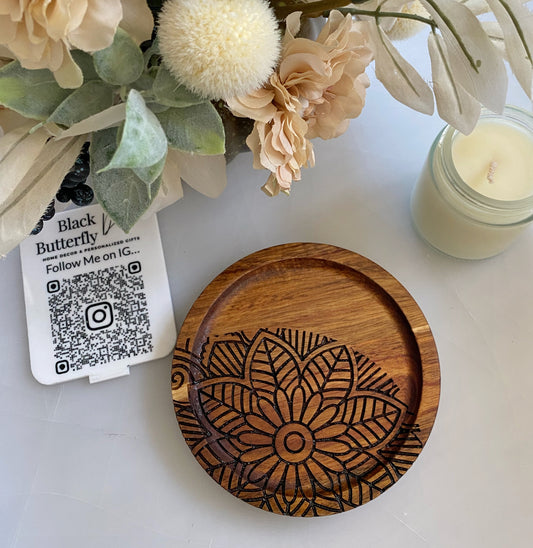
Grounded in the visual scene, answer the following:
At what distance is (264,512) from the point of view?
0.44 m

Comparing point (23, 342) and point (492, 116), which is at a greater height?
point (492, 116)

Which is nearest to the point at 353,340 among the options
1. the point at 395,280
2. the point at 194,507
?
the point at 395,280

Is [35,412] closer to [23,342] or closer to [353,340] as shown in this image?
[23,342]

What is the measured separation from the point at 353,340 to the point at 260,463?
0.12 metres

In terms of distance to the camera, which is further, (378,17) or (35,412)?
(35,412)

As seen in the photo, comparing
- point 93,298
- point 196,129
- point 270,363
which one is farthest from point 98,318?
point 196,129

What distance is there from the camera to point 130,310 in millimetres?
475

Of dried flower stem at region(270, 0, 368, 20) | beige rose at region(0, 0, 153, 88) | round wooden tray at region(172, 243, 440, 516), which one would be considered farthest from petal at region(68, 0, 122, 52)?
round wooden tray at region(172, 243, 440, 516)

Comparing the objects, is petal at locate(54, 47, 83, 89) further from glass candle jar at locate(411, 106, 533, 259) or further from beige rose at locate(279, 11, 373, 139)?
glass candle jar at locate(411, 106, 533, 259)

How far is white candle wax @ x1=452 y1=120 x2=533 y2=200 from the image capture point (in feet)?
1.42

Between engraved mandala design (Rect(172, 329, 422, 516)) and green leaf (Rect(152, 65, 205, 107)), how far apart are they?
0.23 m

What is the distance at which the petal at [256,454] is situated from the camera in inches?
16.9

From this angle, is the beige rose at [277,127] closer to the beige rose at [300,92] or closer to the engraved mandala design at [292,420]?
the beige rose at [300,92]

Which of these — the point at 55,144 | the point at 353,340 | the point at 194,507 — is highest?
the point at 55,144
